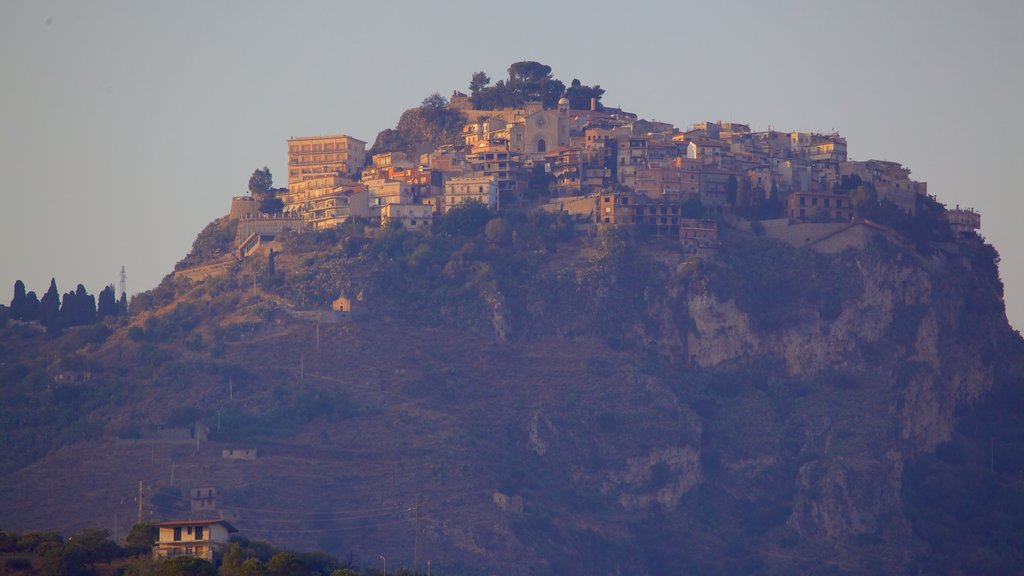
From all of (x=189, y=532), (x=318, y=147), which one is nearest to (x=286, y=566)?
(x=189, y=532)

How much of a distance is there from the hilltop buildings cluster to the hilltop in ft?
2.29

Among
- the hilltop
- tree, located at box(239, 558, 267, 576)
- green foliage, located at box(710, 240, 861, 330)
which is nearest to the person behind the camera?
tree, located at box(239, 558, 267, 576)

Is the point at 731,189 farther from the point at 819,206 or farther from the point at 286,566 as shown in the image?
the point at 286,566

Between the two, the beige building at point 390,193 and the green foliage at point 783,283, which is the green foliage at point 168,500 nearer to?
the beige building at point 390,193

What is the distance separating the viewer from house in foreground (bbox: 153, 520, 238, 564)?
73812 mm

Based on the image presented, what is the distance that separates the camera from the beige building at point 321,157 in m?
118

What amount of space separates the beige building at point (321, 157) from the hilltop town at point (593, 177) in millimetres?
66

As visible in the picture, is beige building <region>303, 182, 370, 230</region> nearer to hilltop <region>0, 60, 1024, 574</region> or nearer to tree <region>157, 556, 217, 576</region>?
hilltop <region>0, 60, 1024, 574</region>

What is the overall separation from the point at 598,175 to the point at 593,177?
240 mm

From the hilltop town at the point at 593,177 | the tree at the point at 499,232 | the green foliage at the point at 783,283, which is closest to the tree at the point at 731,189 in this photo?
the hilltop town at the point at 593,177

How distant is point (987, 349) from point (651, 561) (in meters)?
21.5

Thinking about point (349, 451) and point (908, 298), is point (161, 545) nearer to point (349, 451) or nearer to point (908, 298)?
point (349, 451)

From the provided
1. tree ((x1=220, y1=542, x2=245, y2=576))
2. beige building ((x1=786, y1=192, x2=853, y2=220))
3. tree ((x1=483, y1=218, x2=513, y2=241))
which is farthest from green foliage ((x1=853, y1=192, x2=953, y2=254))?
tree ((x1=220, y1=542, x2=245, y2=576))

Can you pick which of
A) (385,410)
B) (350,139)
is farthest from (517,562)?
(350,139)
